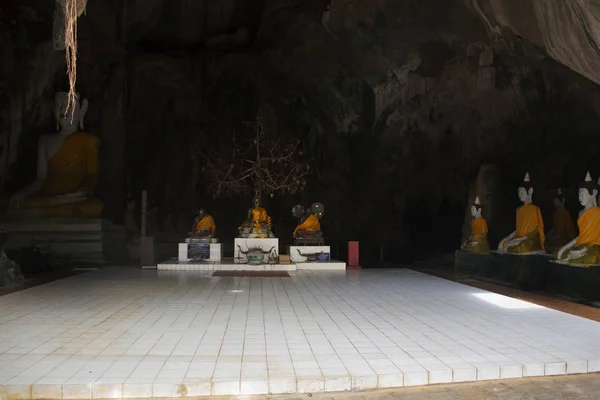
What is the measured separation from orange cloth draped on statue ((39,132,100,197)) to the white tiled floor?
646 centimetres

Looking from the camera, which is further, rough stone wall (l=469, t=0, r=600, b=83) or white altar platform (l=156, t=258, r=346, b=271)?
white altar platform (l=156, t=258, r=346, b=271)

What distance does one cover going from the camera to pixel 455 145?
14.3m

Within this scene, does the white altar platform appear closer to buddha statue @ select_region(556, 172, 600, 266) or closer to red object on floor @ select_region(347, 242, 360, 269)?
red object on floor @ select_region(347, 242, 360, 269)

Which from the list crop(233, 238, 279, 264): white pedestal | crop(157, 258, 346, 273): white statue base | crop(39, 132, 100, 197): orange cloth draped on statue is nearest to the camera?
crop(157, 258, 346, 273): white statue base

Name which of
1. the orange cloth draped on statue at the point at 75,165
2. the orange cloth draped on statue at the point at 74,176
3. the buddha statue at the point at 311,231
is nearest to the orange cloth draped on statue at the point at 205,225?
the buddha statue at the point at 311,231

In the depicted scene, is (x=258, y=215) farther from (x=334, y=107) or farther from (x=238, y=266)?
(x=334, y=107)

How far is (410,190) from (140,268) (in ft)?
24.7

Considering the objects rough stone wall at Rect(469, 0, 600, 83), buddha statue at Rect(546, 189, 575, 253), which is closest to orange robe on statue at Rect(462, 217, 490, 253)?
buddha statue at Rect(546, 189, 575, 253)

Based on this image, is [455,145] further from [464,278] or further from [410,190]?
[464,278]

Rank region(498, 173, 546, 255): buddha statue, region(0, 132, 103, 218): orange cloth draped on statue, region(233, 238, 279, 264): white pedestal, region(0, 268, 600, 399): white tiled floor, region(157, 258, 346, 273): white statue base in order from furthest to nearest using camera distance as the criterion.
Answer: region(0, 132, 103, 218): orange cloth draped on statue, region(233, 238, 279, 264): white pedestal, region(157, 258, 346, 273): white statue base, region(498, 173, 546, 255): buddha statue, region(0, 268, 600, 399): white tiled floor

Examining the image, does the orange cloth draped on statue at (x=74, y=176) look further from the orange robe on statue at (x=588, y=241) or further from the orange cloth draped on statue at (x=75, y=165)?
the orange robe on statue at (x=588, y=241)

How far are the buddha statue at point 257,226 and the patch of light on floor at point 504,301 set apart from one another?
539 cm

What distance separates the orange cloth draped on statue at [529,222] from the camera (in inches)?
386

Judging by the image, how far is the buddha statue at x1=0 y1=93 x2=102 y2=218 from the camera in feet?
42.9
